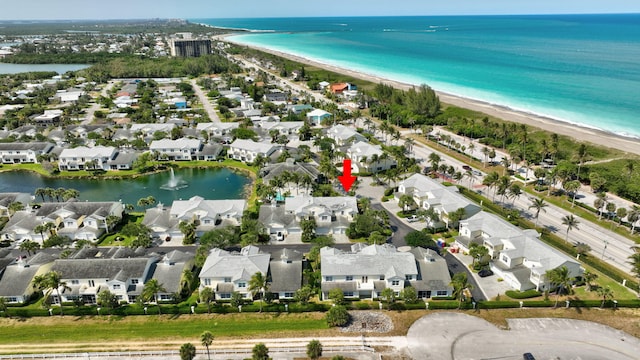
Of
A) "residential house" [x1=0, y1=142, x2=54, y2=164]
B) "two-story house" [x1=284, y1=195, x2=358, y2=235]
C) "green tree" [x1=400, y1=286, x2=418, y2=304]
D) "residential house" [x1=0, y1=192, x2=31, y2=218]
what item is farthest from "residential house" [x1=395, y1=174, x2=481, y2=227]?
"residential house" [x1=0, y1=142, x2=54, y2=164]

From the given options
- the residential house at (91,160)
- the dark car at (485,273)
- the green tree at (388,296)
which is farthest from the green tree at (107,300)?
the residential house at (91,160)

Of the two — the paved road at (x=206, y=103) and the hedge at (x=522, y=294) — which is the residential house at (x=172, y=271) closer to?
the hedge at (x=522, y=294)

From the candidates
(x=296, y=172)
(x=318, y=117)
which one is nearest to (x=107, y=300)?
(x=296, y=172)

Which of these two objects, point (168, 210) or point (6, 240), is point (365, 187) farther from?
point (6, 240)

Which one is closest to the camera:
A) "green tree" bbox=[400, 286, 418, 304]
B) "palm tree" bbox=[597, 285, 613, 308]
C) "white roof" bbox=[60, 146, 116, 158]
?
"palm tree" bbox=[597, 285, 613, 308]

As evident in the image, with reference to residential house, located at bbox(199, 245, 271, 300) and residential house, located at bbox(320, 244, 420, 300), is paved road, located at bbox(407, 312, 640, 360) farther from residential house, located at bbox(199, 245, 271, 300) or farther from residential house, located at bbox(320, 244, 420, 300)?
residential house, located at bbox(199, 245, 271, 300)

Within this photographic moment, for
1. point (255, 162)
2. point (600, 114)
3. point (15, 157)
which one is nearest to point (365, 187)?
point (255, 162)

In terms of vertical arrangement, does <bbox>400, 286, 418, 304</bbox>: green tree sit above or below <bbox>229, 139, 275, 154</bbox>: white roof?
below

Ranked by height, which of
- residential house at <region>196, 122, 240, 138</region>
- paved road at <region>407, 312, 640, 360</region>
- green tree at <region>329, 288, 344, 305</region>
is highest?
residential house at <region>196, 122, 240, 138</region>

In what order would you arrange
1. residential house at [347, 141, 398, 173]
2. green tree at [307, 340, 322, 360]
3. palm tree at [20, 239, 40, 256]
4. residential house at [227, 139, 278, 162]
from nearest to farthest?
green tree at [307, 340, 322, 360], palm tree at [20, 239, 40, 256], residential house at [347, 141, 398, 173], residential house at [227, 139, 278, 162]

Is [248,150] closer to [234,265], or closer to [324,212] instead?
[324,212]
